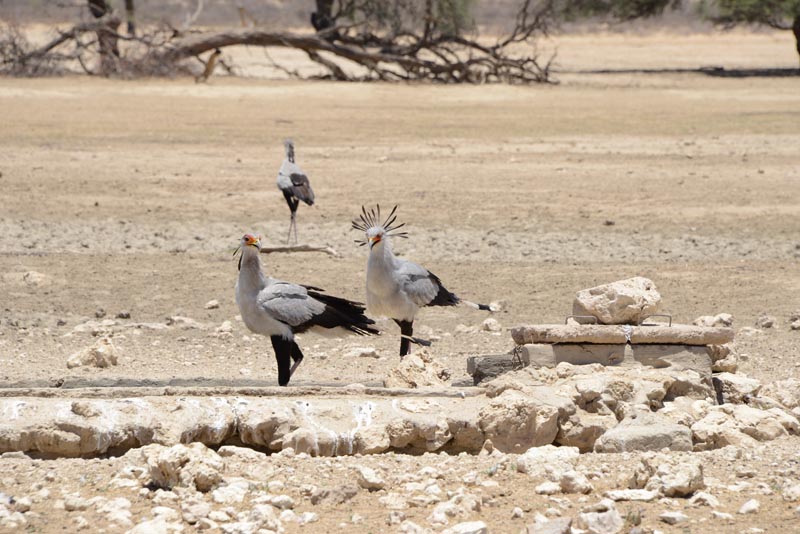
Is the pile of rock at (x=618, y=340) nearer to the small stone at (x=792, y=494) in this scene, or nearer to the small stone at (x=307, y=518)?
the small stone at (x=792, y=494)

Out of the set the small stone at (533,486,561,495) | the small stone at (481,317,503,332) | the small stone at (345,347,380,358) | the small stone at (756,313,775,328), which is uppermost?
the small stone at (533,486,561,495)

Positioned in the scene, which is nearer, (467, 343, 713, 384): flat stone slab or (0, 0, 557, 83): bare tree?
(467, 343, 713, 384): flat stone slab

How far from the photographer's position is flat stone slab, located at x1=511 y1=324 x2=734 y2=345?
751 centimetres

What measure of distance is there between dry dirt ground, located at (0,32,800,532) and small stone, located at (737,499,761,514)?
4 centimetres

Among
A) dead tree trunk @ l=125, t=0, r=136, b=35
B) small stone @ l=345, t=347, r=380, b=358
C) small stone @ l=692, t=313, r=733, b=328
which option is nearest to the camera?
small stone @ l=345, t=347, r=380, b=358

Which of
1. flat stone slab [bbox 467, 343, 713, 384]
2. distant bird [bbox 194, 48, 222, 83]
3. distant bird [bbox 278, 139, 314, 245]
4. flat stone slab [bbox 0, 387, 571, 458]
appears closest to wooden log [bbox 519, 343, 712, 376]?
flat stone slab [bbox 467, 343, 713, 384]

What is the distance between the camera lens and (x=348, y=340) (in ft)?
32.8

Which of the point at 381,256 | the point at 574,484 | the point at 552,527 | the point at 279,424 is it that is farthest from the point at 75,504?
the point at 381,256

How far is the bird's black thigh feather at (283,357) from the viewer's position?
7949 millimetres

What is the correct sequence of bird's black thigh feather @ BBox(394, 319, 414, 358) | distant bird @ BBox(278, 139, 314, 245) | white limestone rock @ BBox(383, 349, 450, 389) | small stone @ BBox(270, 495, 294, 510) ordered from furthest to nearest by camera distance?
1. distant bird @ BBox(278, 139, 314, 245)
2. bird's black thigh feather @ BBox(394, 319, 414, 358)
3. white limestone rock @ BBox(383, 349, 450, 389)
4. small stone @ BBox(270, 495, 294, 510)

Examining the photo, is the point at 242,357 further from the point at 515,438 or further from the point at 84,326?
the point at 515,438

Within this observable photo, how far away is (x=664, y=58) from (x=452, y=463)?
1441 inches

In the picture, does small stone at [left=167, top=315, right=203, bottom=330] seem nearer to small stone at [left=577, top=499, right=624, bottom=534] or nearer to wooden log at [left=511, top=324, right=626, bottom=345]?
wooden log at [left=511, top=324, right=626, bottom=345]

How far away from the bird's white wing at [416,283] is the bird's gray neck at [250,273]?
1.01 meters
